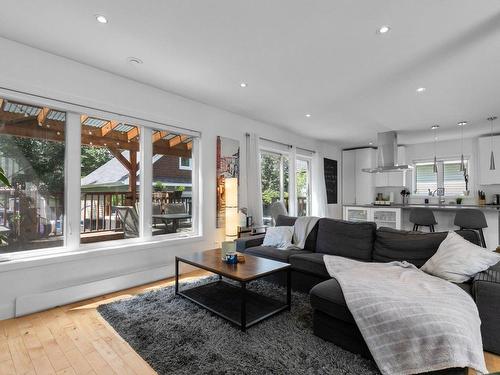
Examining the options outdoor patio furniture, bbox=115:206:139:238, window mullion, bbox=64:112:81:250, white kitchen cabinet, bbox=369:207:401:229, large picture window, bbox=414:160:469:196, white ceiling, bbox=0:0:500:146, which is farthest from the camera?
large picture window, bbox=414:160:469:196

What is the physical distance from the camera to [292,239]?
12.5 feet

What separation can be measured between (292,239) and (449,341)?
2.35m

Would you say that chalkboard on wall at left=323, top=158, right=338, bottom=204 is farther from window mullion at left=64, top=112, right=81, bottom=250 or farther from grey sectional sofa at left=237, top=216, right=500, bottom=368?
window mullion at left=64, top=112, right=81, bottom=250

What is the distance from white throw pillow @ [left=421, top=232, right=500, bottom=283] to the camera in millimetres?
2176

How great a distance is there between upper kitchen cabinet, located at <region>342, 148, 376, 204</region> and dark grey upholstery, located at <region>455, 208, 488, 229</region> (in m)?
3.07

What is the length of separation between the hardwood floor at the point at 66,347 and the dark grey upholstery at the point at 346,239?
1350mm

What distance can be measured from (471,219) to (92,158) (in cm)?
549

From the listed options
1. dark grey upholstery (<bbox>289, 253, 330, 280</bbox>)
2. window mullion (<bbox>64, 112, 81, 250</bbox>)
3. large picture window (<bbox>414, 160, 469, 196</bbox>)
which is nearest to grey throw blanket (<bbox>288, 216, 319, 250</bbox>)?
dark grey upholstery (<bbox>289, 253, 330, 280</bbox>)

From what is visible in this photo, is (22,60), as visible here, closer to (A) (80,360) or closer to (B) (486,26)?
(A) (80,360)

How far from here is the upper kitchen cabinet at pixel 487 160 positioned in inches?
223

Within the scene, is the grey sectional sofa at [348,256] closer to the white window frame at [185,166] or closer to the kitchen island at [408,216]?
the white window frame at [185,166]

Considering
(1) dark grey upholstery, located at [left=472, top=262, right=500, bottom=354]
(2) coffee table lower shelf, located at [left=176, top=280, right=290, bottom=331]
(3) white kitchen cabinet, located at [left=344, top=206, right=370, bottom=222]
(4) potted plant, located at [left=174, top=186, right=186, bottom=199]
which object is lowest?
(2) coffee table lower shelf, located at [left=176, top=280, right=290, bottom=331]

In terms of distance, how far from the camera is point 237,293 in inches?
116

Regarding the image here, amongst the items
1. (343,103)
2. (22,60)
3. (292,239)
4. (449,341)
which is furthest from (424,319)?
(22,60)
